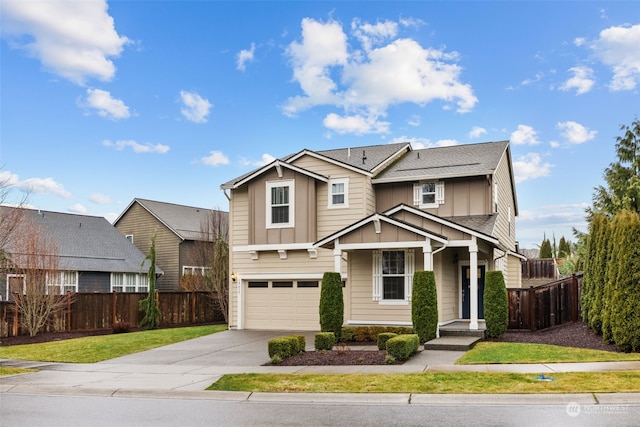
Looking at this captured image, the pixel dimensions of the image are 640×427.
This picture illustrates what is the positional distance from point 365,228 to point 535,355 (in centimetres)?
666

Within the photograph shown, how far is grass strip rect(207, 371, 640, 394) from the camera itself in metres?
9.99

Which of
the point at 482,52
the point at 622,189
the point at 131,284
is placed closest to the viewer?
the point at 482,52

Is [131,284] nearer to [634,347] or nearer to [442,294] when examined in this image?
[442,294]

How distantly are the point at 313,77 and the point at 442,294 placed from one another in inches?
363

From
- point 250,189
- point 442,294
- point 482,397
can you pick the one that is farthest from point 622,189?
point 482,397

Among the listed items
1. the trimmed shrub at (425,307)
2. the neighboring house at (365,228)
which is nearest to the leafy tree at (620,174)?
the neighboring house at (365,228)

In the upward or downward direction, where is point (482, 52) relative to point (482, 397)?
upward

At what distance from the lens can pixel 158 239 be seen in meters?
38.4

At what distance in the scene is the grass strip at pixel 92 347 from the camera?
17344 mm

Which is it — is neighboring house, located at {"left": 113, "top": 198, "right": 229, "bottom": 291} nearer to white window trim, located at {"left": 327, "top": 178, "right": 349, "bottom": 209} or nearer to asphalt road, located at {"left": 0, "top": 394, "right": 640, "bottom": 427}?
white window trim, located at {"left": 327, "top": 178, "right": 349, "bottom": 209}

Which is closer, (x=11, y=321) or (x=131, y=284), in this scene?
(x=11, y=321)

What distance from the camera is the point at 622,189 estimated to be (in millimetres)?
31875
